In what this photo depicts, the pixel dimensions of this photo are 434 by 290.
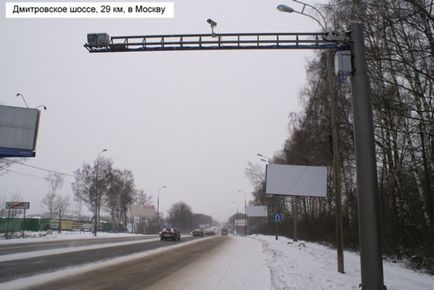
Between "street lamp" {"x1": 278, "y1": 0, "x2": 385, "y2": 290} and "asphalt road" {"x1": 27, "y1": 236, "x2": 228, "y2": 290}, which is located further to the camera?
"asphalt road" {"x1": 27, "y1": 236, "x2": 228, "y2": 290}

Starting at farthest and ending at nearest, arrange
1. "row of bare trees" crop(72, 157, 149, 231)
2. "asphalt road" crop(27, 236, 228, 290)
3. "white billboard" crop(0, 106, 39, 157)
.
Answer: "row of bare trees" crop(72, 157, 149, 231) < "white billboard" crop(0, 106, 39, 157) < "asphalt road" crop(27, 236, 228, 290)

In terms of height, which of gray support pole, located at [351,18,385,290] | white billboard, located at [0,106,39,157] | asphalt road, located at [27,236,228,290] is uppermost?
white billboard, located at [0,106,39,157]

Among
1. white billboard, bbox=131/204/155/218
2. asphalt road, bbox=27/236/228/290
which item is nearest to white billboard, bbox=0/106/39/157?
asphalt road, bbox=27/236/228/290

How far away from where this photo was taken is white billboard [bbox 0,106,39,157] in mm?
38906

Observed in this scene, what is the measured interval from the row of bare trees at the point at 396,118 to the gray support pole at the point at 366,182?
1536 mm

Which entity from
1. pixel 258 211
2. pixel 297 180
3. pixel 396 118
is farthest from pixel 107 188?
pixel 396 118

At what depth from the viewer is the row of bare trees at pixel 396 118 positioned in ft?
50.2

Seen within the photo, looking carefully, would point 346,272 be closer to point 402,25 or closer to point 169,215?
point 402,25

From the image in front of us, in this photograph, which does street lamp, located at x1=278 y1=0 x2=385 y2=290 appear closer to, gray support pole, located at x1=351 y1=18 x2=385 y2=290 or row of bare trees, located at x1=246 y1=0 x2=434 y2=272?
gray support pole, located at x1=351 y1=18 x2=385 y2=290

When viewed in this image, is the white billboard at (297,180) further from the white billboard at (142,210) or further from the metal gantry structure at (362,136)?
the white billboard at (142,210)

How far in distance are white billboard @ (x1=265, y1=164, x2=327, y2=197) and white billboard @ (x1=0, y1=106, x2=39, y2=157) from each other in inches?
937

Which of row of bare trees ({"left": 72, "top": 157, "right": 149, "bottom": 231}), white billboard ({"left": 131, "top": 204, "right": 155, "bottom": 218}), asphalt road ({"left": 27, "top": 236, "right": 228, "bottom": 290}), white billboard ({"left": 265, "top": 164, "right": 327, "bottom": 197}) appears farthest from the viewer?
white billboard ({"left": 131, "top": 204, "right": 155, "bottom": 218})

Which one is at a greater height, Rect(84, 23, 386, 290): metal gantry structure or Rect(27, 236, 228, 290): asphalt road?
Rect(84, 23, 386, 290): metal gantry structure

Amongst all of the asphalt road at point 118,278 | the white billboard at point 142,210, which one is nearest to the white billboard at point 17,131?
the asphalt road at point 118,278
